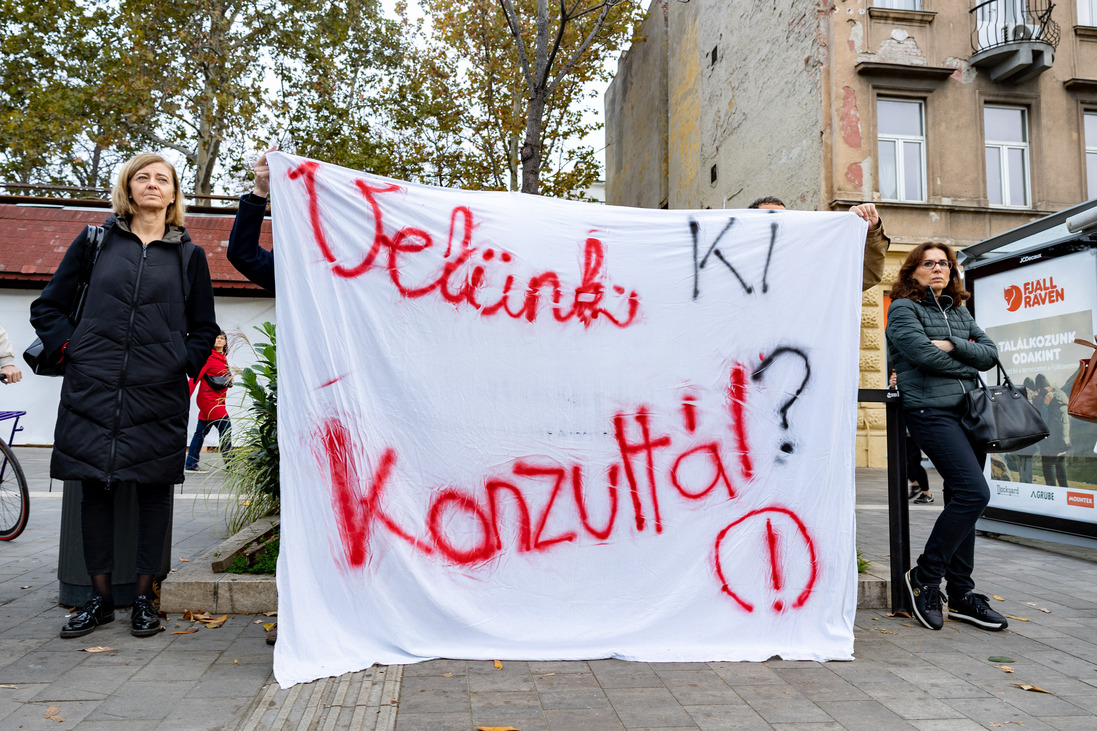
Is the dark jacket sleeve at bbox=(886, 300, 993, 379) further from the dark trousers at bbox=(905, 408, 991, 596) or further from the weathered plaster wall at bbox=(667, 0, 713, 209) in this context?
the weathered plaster wall at bbox=(667, 0, 713, 209)

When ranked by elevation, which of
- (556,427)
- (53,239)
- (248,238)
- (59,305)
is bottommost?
(556,427)

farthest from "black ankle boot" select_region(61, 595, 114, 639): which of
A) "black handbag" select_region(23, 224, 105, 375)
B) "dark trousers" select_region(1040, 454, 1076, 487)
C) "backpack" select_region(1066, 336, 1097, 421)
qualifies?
"dark trousers" select_region(1040, 454, 1076, 487)

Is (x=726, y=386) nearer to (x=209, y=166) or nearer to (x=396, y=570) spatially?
(x=396, y=570)

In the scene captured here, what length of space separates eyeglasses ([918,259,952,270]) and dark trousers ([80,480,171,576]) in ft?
12.5

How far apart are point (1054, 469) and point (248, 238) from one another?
5.77m

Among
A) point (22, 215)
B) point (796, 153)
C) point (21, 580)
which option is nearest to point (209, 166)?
point (22, 215)

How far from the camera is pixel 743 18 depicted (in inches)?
677

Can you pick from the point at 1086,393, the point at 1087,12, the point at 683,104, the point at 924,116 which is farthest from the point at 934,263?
the point at 683,104

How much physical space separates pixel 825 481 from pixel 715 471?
511 millimetres

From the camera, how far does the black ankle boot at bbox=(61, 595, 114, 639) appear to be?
3.52 meters

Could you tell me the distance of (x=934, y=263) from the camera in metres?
4.18

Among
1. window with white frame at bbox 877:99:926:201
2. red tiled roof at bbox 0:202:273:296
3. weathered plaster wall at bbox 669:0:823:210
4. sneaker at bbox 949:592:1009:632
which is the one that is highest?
weathered plaster wall at bbox 669:0:823:210

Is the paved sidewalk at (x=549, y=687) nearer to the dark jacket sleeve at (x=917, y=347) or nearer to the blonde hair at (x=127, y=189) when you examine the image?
the dark jacket sleeve at (x=917, y=347)

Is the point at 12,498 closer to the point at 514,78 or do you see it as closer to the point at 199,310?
the point at 199,310
